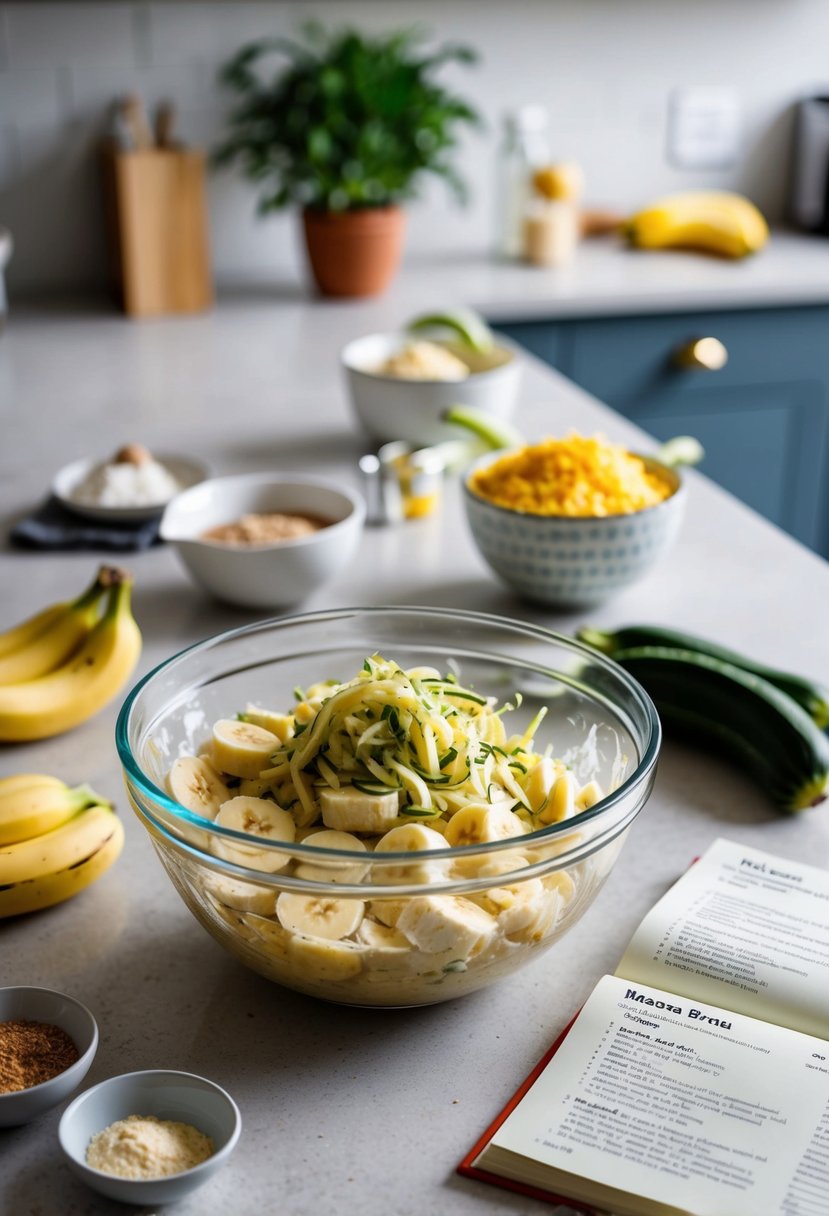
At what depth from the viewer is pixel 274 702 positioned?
1.10 metres

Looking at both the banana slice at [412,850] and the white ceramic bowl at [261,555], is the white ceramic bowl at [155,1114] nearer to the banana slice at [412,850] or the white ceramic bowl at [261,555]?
the banana slice at [412,850]

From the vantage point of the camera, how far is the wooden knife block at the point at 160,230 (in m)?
2.53

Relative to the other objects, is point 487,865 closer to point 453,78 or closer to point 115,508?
point 115,508

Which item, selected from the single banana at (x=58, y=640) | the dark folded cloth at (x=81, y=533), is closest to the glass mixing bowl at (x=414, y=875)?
the single banana at (x=58, y=640)

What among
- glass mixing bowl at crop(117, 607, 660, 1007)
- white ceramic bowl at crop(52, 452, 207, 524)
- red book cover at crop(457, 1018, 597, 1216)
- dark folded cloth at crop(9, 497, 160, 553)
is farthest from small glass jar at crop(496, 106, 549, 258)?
red book cover at crop(457, 1018, 597, 1216)

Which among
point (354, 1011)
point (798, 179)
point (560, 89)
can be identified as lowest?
point (354, 1011)

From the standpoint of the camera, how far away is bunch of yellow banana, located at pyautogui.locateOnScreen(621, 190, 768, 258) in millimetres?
2881

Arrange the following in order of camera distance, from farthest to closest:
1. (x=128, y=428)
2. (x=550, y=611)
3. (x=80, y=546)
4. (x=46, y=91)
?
(x=46, y=91)
(x=128, y=428)
(x=80, y=546)
(x=550, y=611)

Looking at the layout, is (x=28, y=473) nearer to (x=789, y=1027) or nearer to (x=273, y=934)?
Answer: (x=273, y=934)

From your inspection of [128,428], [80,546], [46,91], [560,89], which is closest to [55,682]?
[80,546]

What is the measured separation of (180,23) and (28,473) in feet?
4.59

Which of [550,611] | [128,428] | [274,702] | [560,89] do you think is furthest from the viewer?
[560,89]

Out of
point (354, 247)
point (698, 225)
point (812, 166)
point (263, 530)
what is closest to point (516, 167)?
point (698, 225)

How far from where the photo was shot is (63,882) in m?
0.95
